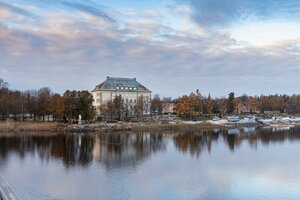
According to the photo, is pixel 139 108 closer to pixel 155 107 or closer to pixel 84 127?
pixel 155 107

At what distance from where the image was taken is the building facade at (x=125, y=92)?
65.3 meters

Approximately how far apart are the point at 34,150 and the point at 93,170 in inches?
410

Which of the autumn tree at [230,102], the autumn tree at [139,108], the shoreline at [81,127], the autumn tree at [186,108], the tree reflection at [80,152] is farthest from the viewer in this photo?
the autumn tree at [230,102]

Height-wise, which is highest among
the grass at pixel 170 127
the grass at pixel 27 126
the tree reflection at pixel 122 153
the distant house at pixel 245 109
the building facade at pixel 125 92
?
the building facade at pixel 125 92

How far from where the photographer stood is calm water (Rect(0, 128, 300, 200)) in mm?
14602

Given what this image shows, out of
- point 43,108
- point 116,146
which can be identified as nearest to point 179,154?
point 116,146

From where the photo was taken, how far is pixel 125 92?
222ft

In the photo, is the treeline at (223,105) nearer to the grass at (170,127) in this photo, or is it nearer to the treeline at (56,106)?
the grass at (170,127)

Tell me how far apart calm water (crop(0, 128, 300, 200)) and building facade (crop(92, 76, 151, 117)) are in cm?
3553

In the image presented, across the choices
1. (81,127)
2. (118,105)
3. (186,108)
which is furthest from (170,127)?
(81,127)

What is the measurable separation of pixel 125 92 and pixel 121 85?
1551 millimetres

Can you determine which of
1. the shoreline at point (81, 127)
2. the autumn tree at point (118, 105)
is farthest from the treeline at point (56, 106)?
the autumn tree at point (118, 105)

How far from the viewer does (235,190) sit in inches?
589

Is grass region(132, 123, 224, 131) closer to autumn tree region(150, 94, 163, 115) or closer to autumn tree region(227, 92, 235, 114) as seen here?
autumn tree region(150, 94, 163, 115)
